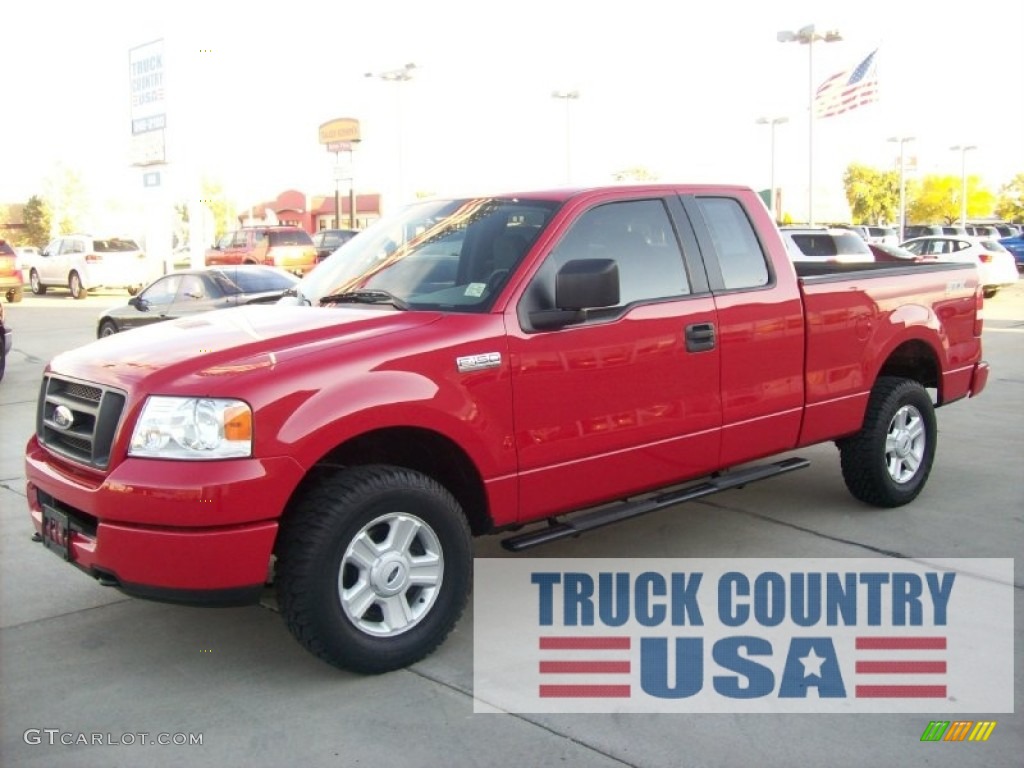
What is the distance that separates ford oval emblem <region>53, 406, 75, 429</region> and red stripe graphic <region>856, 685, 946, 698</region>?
324 cm

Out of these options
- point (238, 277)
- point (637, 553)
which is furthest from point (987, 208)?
point (637, 553)

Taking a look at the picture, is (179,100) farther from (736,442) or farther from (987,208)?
(987,208)

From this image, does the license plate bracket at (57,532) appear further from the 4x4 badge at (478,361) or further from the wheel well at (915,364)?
the wheel well at (915,364)

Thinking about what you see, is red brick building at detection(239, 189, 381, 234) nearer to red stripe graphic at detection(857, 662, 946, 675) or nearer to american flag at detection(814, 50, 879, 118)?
american flag at detection(814, 50, 879, 118)

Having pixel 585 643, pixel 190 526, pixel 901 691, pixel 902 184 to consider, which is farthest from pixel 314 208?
pixel 901 691

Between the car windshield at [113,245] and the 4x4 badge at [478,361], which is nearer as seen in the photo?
the 4x4 badge at [478,361]

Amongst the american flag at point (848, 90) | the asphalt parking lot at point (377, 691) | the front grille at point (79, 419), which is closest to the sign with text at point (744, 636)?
the asphalt parking lot at point (377, 691)

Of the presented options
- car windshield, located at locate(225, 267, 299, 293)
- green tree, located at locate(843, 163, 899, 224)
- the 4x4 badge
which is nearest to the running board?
the 4x4 badge

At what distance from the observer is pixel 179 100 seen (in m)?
32.4

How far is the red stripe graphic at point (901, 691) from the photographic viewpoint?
4.01m

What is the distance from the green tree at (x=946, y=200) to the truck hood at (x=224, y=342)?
99590 mm

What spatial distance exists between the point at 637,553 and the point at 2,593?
10.4 ft

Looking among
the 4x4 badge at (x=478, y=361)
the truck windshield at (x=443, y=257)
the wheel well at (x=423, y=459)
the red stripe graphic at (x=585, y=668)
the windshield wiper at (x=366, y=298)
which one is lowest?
the red stripe graphic at (x=585, y=668)

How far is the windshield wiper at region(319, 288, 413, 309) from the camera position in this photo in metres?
4.71
